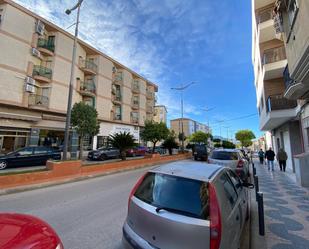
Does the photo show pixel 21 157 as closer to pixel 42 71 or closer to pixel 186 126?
pixel 42 71

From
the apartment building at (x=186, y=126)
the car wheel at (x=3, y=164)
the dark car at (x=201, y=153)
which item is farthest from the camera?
the apartment building at (x=186, y=126)

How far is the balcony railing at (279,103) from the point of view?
1265 cm

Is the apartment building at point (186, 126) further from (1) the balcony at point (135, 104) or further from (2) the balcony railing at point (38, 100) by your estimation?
(2) the balcony railing at point (38, 100)

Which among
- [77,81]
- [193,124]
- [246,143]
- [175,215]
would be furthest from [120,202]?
[193,124]

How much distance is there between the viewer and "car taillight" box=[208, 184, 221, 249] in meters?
2.08

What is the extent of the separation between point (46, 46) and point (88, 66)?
6.27 meters

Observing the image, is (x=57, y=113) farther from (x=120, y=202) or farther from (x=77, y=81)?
(x=120, y=202)

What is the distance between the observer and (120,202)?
6.27m

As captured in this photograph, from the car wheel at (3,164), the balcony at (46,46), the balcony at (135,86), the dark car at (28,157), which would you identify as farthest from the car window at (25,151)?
the balcony at (135,86)

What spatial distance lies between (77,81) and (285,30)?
79.6 ft

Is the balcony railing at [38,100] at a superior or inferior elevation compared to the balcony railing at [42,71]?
inferior

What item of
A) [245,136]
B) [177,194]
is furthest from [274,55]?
[245,136]

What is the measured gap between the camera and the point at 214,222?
2.15 metres

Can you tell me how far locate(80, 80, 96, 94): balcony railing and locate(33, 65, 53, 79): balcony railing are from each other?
16.7 ft
